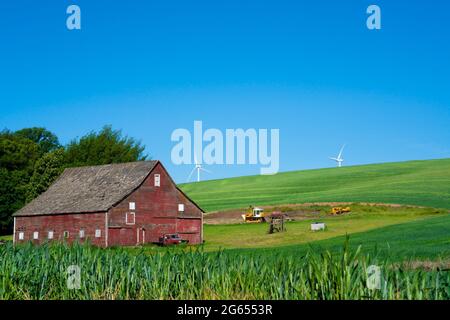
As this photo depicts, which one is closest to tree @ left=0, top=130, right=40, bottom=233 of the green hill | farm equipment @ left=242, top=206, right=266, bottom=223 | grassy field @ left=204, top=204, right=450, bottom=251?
the green hill

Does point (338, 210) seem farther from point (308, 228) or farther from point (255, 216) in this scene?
point (308, 228)

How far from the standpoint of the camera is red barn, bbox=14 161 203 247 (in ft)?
199

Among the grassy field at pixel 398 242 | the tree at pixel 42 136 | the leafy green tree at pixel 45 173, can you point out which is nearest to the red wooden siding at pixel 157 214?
the grassy field at pixel 398 242

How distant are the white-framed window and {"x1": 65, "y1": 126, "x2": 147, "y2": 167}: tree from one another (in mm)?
32776

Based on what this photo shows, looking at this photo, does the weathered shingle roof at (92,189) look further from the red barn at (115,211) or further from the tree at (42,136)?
the tree at (42,136)

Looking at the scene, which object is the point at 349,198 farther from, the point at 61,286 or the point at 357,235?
the point at 61,286

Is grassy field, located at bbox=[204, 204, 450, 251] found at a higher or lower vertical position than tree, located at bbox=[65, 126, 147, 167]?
lower

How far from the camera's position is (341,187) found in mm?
97562

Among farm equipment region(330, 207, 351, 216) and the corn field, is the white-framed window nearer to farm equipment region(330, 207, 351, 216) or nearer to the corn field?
farm equipment region(330, 207, 351, 216)

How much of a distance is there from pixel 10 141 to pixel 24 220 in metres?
32.7

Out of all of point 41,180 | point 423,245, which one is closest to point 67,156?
point 41,180

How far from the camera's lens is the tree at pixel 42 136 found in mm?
123938

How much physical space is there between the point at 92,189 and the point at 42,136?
65.6m
